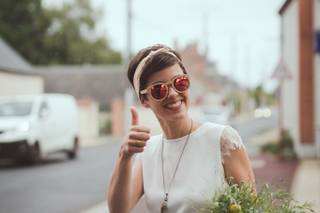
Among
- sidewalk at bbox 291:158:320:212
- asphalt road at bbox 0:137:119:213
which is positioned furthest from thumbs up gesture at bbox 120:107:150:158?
asphalt road at bbox 0:137:119:213

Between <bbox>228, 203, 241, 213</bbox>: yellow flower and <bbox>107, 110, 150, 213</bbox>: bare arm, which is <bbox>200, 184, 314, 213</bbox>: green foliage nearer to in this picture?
<bbox>228, 203, 241, 213</bbox>: yellow flower

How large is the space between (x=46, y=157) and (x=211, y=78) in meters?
68.4

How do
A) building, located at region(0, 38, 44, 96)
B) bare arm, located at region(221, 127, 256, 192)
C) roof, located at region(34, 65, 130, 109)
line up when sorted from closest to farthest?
bare arm, located at region(221, 127, 256, 192) → building, located at region(0, 38, 44, 96) → roof, located at region(34, 65, 130, 109)

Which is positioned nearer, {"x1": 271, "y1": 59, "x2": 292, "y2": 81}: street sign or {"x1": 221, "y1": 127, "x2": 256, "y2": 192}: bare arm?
{"x1": 221, "y1": 127, "x2": 256, "y2": 192}: bare arm

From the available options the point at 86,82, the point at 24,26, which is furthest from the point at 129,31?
the point at 24,26

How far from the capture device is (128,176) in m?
2.44

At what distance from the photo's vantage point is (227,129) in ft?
8.20

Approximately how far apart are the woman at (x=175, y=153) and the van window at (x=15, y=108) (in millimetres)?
→ 16895

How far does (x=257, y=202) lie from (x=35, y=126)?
55.6 feet

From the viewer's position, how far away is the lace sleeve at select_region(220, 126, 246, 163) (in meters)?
2.45

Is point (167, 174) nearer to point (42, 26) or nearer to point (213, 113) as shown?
point (213, 113)

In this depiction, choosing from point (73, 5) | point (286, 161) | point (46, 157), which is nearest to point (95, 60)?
point (73, 5)

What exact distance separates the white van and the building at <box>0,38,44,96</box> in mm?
11986

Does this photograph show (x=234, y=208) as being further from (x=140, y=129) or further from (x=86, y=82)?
(x=86, y=82)
